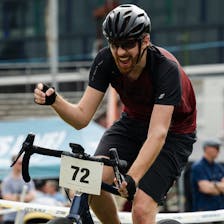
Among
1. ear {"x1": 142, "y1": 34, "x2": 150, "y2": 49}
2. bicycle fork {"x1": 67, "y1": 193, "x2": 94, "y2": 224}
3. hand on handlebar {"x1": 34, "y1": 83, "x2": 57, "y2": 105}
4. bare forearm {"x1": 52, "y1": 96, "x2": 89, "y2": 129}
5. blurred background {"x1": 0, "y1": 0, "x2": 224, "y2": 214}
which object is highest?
ear {"x1": 142, "y1": 34, "x2": 150, "y2": 49}

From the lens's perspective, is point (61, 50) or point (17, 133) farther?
point (61, 50)

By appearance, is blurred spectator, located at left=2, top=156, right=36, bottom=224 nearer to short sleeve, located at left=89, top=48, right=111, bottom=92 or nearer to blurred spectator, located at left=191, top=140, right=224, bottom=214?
blurred spectator, located at left=191, top=140, right=224, bottom=214

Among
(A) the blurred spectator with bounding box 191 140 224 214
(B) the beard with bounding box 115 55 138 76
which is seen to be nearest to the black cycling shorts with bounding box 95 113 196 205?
(B) the beard with bounding box 115 55 138 76

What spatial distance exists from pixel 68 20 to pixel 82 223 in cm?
2011

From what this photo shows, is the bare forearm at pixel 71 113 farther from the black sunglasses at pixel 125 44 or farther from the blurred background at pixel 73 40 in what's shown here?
the blurred background at pixel 73 40

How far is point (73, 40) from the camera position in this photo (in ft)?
83.6

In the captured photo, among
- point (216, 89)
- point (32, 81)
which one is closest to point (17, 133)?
point (216, 89)

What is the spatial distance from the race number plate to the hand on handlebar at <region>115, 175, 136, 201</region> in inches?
10.7

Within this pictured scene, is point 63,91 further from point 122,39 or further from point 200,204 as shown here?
point 122,39

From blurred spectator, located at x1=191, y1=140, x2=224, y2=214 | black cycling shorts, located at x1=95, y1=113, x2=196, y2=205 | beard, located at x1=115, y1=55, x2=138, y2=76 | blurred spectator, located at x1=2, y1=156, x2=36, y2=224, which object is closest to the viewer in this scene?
beard, located at x1=115, y1=55, x2=138, y2=76

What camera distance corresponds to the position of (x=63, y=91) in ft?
71.7

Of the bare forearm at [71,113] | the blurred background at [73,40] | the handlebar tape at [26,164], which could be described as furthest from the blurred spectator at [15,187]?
the blurred background at [73,40]

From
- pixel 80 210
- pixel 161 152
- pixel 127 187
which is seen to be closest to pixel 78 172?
pixel 80 210

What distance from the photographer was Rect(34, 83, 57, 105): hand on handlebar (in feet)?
18.8
